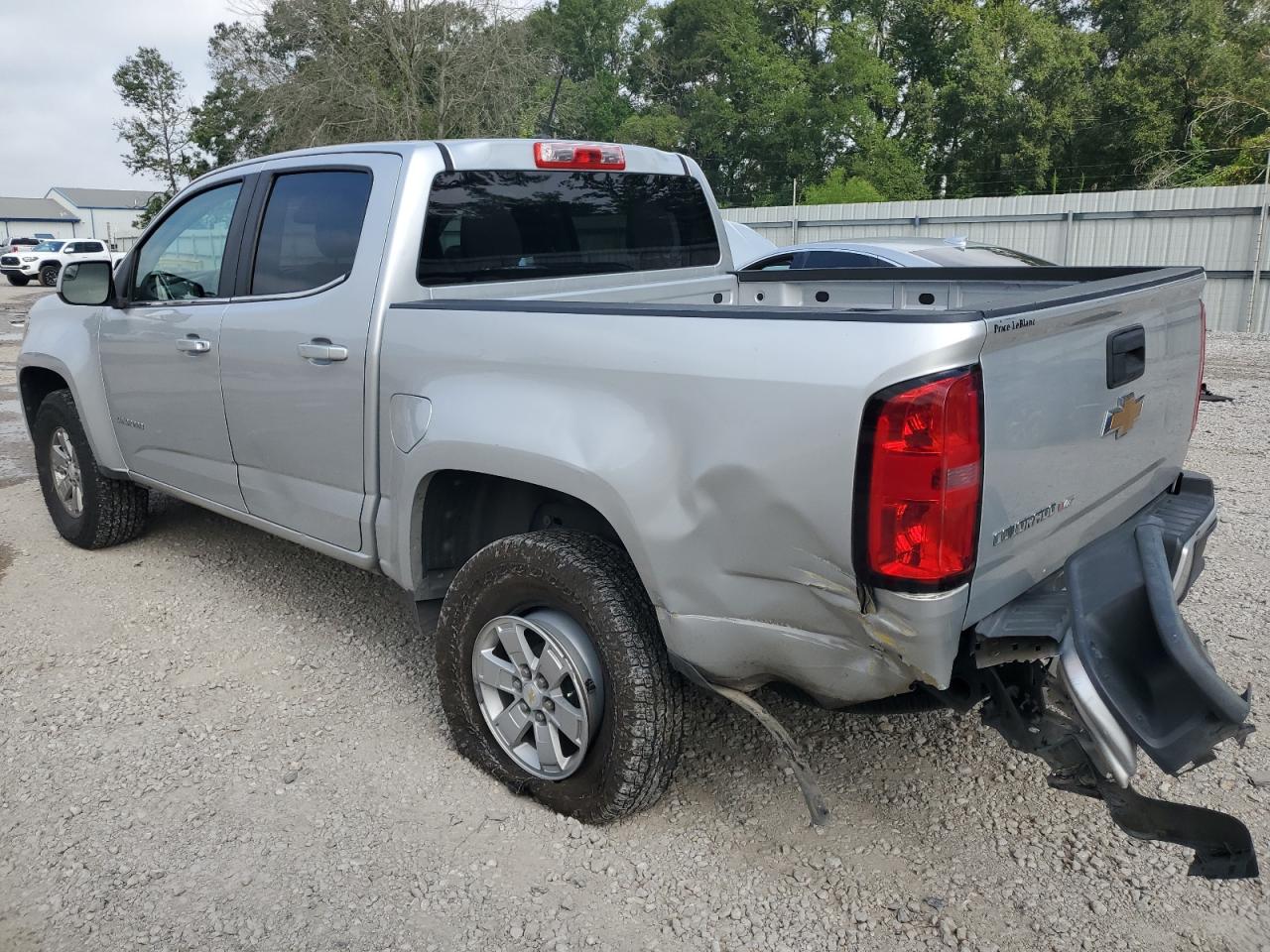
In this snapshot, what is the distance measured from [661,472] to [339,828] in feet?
4.83

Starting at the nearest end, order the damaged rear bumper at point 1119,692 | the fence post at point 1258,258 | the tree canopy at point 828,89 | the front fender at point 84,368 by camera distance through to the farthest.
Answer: the damaged rear bumper at point 1119,692 → the front fender at point 84,368 → the fence post at point 1258,258 → the tree canopy at point 828,89

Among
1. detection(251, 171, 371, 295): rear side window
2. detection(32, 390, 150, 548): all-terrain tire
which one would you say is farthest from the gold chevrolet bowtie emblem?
detection(32, 390, 150, 548): all-terrain tire

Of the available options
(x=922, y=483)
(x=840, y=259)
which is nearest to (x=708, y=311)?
(x=922, y=483)

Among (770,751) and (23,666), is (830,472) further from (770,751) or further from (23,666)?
(23,666)

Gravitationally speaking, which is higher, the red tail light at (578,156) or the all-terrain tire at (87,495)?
the red tail light at (578,156)

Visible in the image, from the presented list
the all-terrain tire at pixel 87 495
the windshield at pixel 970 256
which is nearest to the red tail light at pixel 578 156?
the all-terrain tire at pixel 87 495

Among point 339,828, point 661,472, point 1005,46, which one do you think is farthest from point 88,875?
point 1005,46

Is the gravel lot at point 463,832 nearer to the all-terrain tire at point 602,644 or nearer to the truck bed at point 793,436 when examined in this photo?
the all-terrain tire at point 602,644

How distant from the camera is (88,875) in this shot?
2777mm

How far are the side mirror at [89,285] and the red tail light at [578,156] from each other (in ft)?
7.35

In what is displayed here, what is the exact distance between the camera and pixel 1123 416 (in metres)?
2.65

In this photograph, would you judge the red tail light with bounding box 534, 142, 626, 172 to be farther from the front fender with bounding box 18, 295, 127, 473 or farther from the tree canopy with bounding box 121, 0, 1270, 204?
the tree canopy with bounding box 121, 0, 1270, 204

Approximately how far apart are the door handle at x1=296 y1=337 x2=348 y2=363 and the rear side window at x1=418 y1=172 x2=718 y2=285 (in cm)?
37

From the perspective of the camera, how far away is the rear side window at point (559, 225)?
3.39m
